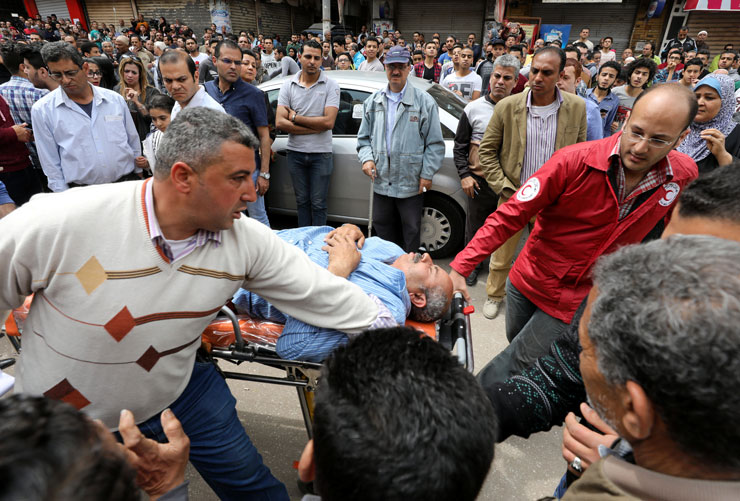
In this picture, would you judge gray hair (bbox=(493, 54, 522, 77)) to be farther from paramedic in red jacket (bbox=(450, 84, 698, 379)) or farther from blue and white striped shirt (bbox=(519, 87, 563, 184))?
paramedic in red jacket (bbox=(450, 84, 698, 379))

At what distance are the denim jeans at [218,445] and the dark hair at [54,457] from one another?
106cm

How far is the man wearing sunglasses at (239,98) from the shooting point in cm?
374

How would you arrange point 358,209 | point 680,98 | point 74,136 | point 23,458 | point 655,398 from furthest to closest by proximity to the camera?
point 358,209 < point 74,136 < point 680,98 < point 655,398 < point 23,458

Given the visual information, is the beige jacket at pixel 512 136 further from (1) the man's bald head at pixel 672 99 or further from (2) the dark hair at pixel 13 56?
(2) the dark hair at pixel 13 56

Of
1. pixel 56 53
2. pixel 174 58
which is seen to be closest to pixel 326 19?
pixel 174 58

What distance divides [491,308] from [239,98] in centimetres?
301

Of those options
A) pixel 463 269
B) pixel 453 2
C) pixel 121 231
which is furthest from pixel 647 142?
pixel 453 2

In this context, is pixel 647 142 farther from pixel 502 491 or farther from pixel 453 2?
pixel 453 2

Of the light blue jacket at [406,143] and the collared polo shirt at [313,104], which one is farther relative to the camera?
the collared polo shirt at [313,104]

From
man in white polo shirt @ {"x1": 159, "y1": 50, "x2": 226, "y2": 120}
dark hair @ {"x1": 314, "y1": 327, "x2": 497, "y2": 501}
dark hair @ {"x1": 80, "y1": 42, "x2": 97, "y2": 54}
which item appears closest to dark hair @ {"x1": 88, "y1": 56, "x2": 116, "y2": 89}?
dark hair @ {"x1": 80, "y1": 42, "x2": 97, "y2": 54}

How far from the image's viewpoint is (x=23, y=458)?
1.77 ft

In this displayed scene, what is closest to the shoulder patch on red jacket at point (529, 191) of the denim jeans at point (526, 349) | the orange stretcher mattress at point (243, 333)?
the denim jeans at point (526, 349)

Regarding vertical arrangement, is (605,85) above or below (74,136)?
above

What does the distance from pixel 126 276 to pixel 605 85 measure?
17.9 feet
